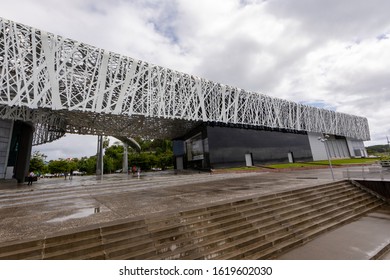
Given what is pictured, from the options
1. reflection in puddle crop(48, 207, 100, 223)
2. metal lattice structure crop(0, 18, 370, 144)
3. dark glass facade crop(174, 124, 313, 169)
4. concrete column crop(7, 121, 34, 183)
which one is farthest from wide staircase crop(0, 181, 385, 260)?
concrete column crop(7, 121, 34, 183)

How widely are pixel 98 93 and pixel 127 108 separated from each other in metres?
3.76

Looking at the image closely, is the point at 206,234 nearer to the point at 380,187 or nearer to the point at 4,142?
the point at 380,187

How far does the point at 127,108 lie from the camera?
2498cm

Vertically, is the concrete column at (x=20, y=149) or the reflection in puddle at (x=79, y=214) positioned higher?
the concrete column at (x=20, y=149)

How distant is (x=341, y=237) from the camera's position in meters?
6.68

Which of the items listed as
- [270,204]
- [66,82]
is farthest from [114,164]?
Answer: [270,204]

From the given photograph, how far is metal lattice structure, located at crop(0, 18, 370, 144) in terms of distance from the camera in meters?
19.5

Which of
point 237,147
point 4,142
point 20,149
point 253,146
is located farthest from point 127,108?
point 253,146

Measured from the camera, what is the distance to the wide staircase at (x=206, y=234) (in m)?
4.43

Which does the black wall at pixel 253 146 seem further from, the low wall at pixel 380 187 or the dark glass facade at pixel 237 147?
the low wall at pixel 380 187

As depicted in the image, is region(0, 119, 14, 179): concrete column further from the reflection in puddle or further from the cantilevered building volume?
the reflection in puddle

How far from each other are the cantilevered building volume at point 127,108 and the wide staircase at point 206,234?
790 inches

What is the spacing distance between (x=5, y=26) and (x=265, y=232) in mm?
29066

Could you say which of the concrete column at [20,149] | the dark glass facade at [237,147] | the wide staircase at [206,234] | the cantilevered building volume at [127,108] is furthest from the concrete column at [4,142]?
the dark glass facade at [237,147]
